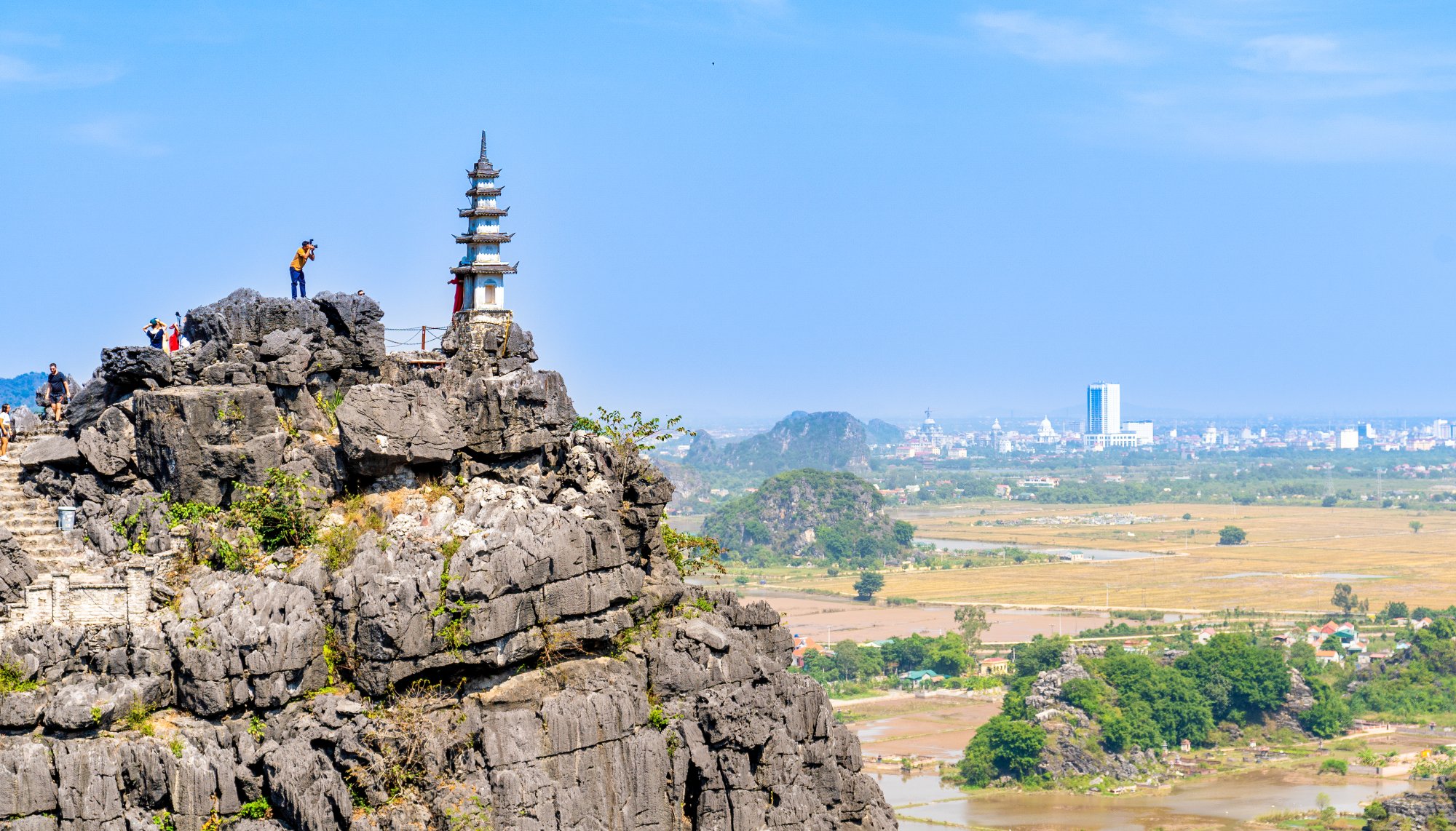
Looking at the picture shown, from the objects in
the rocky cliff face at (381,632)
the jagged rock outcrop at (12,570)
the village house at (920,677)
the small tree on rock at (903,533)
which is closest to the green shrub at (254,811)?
the rocky cliff face at (381,632)

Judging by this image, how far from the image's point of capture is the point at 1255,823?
224 ft

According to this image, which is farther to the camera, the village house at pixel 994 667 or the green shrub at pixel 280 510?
the village house at pixel 994 667

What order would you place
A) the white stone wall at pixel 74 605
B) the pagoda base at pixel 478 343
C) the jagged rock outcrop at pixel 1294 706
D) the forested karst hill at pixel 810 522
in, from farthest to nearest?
1. the forested karst hill at pixel 810 522
2. the jagged rock outcrop at pixel 1294 706
3. the pagoda base at pixel 478 343
4. the white stone wall at pixel 74 605

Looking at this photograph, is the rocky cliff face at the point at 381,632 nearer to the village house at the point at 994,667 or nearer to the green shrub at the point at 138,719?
the green shrub at the point at 138,719

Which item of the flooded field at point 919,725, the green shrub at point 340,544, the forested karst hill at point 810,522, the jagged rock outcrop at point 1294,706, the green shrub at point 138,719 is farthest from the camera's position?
the forested karst hill at point 810,522

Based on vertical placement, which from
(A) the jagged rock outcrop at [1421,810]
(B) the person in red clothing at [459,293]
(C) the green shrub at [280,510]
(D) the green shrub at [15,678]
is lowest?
(A) the jagged rock outcrop at [1421,810]

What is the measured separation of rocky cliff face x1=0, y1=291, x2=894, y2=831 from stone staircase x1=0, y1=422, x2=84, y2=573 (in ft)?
1.14

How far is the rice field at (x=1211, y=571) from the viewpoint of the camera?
12838 centimetres

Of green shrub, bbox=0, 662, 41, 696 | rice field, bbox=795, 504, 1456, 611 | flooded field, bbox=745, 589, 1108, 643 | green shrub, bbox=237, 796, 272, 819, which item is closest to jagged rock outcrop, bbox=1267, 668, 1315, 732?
flooded field, bbox=745, 589, 1108, 643

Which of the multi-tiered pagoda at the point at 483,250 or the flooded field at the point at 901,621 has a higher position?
the multi-tiered pagoda at the point at 483,250

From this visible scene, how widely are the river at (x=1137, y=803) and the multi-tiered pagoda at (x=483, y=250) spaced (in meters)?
39.6

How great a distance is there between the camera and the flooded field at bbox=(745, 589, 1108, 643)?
10988 cm

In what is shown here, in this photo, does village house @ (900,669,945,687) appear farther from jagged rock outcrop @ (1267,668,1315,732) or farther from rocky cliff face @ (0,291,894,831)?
rocky cliff face @ (0,291,894,831)

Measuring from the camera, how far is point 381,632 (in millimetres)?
27531
